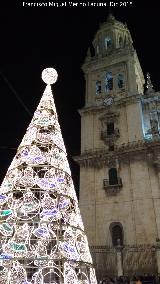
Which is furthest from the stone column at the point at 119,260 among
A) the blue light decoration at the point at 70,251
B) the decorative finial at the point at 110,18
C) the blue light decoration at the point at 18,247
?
the decorative finial at the point at 110,18

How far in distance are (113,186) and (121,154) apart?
118 inches

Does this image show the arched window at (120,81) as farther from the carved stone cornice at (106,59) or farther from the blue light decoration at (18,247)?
the blue light decoration at (18,247)

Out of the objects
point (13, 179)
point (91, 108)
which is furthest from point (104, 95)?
point (13, 179)

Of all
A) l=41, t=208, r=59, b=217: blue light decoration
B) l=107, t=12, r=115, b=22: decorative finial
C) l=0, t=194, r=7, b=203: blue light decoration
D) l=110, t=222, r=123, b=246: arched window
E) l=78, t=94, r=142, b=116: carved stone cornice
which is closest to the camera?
l=41, t=208, r=59, b=217: blue light decoration

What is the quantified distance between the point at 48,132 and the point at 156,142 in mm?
15650

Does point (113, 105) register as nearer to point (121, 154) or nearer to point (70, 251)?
point (121, 154)

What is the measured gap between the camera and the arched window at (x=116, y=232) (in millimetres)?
23078

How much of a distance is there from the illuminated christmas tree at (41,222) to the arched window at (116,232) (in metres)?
13.7

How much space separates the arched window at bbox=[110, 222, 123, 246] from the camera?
23078 millimetres

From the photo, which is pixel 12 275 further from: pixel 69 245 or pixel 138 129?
pixel 138 129

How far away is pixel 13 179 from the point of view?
10.2 metres

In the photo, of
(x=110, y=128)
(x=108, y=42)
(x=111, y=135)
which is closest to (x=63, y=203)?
(x=111, y=135)

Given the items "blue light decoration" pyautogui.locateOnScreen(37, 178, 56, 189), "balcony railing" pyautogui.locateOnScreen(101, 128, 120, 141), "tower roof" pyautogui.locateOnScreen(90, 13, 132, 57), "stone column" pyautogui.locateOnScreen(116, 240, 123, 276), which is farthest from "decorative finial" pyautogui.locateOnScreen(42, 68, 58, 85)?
"tower roof" pyautogui.locateOnScreen(90, 13, 132, 57)

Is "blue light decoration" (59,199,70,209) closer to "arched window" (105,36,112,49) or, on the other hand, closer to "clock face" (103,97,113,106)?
"clock face" (103,97,113,106)
